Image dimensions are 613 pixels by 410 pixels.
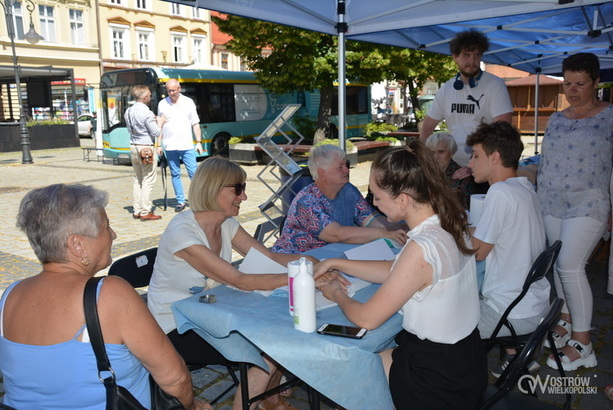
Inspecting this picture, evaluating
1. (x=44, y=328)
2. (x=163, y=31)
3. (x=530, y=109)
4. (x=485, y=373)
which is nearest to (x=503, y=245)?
(x=485, y=373)

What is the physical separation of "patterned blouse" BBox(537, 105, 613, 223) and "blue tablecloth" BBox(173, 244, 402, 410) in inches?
75.8

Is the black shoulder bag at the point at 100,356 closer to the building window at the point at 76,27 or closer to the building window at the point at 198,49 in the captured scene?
the building window at the point at 76,27

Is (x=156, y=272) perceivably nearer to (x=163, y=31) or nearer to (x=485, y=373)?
(x=485, y=373)

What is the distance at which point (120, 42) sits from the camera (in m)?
36.5

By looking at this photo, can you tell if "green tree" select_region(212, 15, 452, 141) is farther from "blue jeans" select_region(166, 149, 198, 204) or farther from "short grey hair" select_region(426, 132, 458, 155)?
"short grey hair" select_region(426, 132, 458, 155)

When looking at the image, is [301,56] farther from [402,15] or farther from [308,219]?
[308,219]

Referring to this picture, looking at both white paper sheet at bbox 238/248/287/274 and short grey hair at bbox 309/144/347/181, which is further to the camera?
short grey hair at bbox 309/144/347/181

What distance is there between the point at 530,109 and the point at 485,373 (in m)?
26.0

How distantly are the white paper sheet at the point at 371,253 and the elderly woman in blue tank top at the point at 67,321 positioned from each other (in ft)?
3.88

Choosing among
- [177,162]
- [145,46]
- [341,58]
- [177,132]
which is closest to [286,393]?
[341,58]

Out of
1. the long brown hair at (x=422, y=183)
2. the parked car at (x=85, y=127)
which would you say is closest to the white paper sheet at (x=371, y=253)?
the long brown hair at (x=422, y=183)

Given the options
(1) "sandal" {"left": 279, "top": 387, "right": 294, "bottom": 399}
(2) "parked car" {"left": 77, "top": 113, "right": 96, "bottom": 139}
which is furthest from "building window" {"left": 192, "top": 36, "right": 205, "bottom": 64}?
(1) "sandal" {"left": 279, "top": 387, "right": 294, "bottom": 399}

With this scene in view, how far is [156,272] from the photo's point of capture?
2756 millimetres

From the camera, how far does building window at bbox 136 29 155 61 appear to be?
37.5 meters
